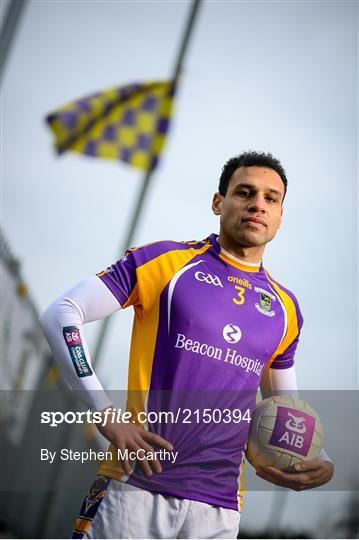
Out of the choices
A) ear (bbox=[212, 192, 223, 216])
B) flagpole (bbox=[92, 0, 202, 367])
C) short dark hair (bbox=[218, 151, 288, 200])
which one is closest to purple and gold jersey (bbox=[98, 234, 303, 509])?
ear (bbox=[212, 192, 223, 216])

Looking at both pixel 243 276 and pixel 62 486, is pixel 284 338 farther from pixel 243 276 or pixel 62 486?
pixel 62 486

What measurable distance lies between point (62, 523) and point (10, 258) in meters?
3.90

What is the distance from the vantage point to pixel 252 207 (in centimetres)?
358

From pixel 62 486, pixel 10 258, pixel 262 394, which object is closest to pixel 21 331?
pixel 10 258

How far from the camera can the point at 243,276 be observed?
3674 millimetres

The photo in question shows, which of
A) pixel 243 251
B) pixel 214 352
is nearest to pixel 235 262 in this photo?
pixel 243 251

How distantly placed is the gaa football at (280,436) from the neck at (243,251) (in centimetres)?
→ 72

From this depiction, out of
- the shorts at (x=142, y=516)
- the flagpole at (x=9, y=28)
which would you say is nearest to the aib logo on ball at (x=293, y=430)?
the shorts at (x=142, y=516)

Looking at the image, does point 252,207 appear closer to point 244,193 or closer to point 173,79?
point 244,193

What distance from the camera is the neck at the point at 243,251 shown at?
3.69 m

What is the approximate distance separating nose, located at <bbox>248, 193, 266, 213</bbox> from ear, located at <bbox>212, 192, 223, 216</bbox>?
0.29 metres

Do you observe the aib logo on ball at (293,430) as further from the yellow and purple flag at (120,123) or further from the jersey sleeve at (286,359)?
the yellow and purple flag at (120,123)

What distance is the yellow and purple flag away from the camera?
8.81 metres

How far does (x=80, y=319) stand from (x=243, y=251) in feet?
3.02
